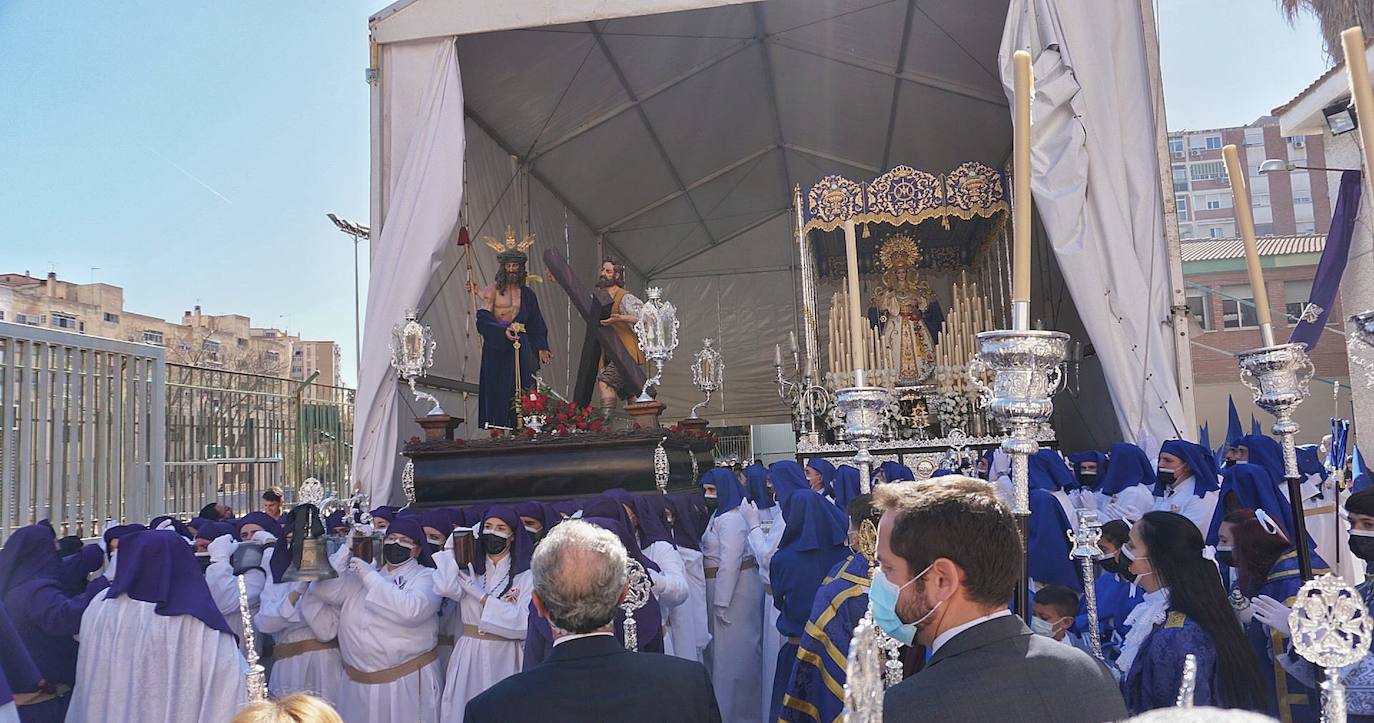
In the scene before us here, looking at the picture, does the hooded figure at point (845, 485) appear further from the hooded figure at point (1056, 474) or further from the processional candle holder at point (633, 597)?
the processional candle holder at point (633, 597)

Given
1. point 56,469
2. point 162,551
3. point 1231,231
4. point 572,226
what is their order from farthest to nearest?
point 1231,231 → point 572,226 → point 56,469 → point 162,551

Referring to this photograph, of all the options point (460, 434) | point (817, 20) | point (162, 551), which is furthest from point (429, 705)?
point (817, 20)

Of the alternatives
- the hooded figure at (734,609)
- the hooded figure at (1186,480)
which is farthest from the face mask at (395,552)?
the hooded figure at (1186,480)

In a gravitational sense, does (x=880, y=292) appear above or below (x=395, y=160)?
below

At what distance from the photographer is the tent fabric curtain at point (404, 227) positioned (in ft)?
28.0

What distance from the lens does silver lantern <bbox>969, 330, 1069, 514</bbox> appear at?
2.09 m

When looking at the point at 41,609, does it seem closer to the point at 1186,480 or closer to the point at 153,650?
the point at 153,650

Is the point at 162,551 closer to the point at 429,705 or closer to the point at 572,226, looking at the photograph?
the point at 429,705

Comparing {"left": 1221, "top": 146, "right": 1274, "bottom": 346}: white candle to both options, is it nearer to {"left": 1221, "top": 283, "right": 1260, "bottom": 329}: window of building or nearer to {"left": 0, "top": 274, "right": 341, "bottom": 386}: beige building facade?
{"left": 0, "top": 274, "right": 341, "bottom": 386}: beige building facade

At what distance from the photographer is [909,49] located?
1159cm

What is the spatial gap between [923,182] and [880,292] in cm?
161

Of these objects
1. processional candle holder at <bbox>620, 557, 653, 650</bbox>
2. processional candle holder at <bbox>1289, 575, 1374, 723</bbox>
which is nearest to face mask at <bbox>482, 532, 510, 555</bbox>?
processional candle holder at <bbox>620, 557, 653, 650</bbox>

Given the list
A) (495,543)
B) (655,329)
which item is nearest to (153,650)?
(495,543)

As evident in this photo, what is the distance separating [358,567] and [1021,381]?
320 centimetres
